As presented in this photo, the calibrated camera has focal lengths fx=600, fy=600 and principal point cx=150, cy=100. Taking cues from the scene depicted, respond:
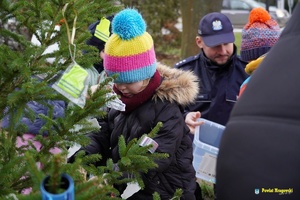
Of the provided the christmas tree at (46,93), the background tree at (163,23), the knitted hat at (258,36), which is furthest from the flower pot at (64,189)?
the background tree at (163,23)

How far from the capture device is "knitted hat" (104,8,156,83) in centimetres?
367

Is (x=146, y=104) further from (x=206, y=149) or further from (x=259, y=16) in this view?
(x=259, y=16)

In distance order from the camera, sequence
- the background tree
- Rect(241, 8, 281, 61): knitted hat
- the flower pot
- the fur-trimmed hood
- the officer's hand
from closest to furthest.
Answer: the flower pot < the fur-trimmed hood < the officer's hand < Rect(241, 8, 281, 61): knitted hat < the background tree

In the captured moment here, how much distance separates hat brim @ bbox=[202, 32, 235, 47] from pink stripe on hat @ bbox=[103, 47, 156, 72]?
1.68 m

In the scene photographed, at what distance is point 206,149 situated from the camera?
183 inches

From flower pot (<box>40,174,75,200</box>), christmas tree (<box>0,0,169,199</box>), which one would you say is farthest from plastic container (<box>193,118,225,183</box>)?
flower pot (<box>40,174,75,200</box>)

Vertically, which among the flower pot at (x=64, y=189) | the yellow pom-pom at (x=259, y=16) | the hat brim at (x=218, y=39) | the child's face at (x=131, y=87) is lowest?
the hat brim at (x=218, y=39)

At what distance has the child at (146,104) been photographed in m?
3.70

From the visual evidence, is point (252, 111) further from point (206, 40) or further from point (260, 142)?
point (206, 40)

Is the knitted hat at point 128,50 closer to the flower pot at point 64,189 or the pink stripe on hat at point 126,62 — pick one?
the pink stripe on hat at point 126,62

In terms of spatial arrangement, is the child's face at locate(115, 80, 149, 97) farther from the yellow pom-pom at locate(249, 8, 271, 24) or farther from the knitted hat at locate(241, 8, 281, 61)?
the yellow pom-pom at locate(249, 8, 271, 24)

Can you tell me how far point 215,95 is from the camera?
17.4ft

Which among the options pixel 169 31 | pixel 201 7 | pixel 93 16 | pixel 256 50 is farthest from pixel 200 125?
pixel 169 31

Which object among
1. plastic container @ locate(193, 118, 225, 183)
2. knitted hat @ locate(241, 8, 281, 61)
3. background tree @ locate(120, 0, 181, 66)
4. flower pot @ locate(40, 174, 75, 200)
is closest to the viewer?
flower pot @ locate(40, 174, 75, 200)
